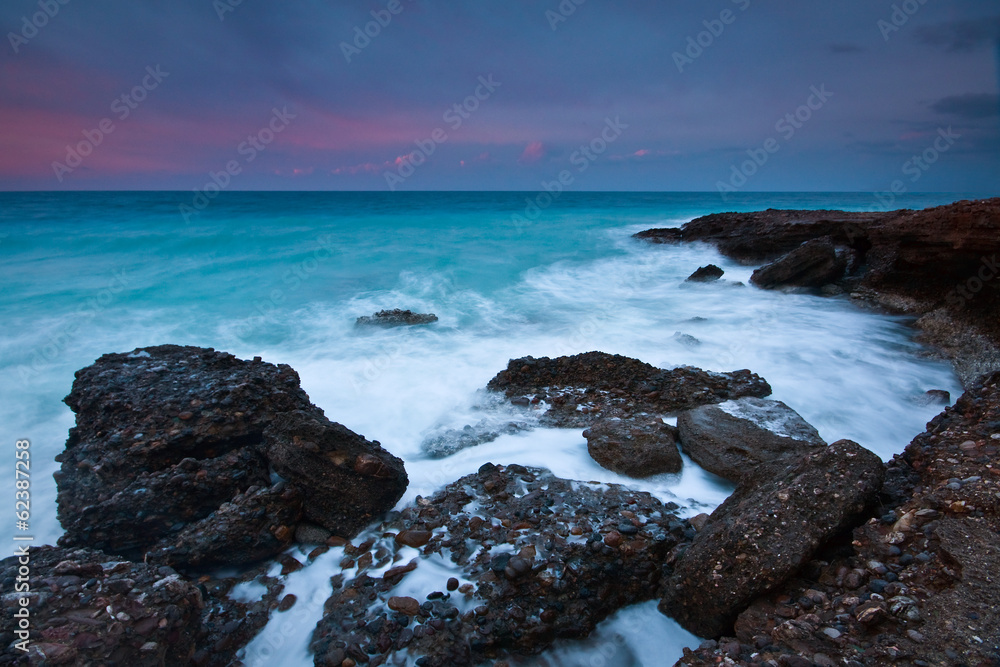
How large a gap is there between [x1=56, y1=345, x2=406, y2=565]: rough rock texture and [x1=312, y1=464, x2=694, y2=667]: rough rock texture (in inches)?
25.4

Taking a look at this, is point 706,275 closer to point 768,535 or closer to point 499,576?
point 768,535

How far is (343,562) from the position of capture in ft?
12.2

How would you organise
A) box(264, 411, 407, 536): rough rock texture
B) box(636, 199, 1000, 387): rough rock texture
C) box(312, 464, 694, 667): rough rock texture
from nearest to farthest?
box(312, 464, 694, 667): rough rock texture
box(264, 411, 407, 536): rough rock texture
box(636, 199, 1000, 387): rough rock texture

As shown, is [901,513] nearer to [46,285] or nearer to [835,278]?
[835,278]

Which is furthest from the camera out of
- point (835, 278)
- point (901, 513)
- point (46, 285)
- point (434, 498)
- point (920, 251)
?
point (46, 285)

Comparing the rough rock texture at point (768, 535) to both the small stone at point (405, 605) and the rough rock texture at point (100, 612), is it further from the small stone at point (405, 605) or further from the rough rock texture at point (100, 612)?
the rough rock texture at point (100, 612)

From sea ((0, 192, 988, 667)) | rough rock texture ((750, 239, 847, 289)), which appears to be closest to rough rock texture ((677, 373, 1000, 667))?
sea ((0, 192, 988, 667))

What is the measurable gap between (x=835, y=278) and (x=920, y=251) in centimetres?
299

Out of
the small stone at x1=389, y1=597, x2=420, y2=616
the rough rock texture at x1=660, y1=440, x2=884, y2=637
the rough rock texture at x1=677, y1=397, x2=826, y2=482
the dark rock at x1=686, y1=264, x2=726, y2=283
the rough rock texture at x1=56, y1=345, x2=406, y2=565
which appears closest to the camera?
the rough rock texture at x1=660, y1=440, x2=884, y2=637

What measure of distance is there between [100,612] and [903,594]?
14.2ft

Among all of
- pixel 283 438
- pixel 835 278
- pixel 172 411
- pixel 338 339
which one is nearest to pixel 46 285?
pixel 338 339

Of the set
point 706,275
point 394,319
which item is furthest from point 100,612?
point 706,275

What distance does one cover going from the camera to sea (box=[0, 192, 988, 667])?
4559 millimetres

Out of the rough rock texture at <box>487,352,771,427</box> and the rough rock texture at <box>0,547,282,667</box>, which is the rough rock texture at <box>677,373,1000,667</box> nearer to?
the rough rock texture at <box>487,352,771,427</box>
